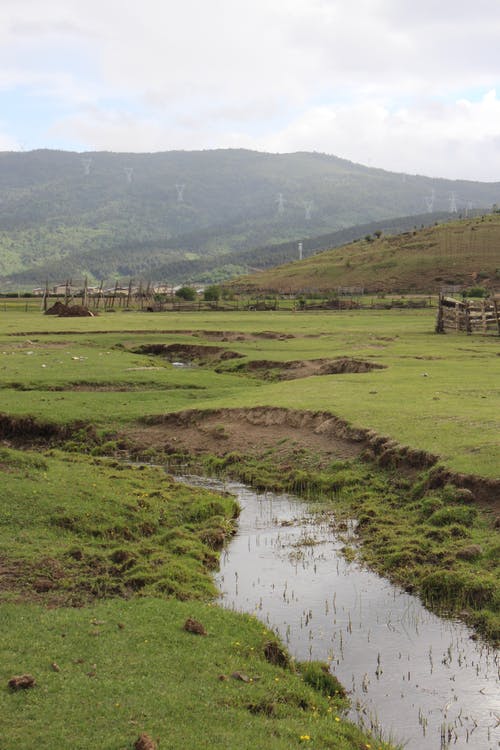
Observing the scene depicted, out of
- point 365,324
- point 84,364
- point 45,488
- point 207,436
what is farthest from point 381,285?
point 45,488

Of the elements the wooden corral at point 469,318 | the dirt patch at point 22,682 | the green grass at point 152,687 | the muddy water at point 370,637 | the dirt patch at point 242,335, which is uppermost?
the wooden corral at point 469,318

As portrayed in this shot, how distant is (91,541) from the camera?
16250 mm

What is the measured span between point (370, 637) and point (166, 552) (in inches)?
189

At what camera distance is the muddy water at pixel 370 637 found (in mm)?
10773

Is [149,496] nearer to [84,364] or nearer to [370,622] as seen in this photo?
[370,622]

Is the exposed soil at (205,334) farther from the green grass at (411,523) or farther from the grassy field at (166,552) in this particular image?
the green grass at (411,523)

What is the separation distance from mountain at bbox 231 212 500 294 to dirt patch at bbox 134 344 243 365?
79.8 metres

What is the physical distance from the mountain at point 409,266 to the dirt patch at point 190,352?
7977 centimetres

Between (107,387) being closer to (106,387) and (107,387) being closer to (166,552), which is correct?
(106,387)

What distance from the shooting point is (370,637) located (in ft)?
43.0

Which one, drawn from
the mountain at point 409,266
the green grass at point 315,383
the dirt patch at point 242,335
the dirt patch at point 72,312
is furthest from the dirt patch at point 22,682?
the mountain at point 409,266

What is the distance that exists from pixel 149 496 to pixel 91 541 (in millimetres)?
A: 3553

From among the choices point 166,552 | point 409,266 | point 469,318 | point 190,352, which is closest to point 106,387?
point 190,352

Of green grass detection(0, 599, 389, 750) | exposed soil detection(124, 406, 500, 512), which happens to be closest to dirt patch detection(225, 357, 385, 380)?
exposed soil detection(124, 406, 500, 512)
